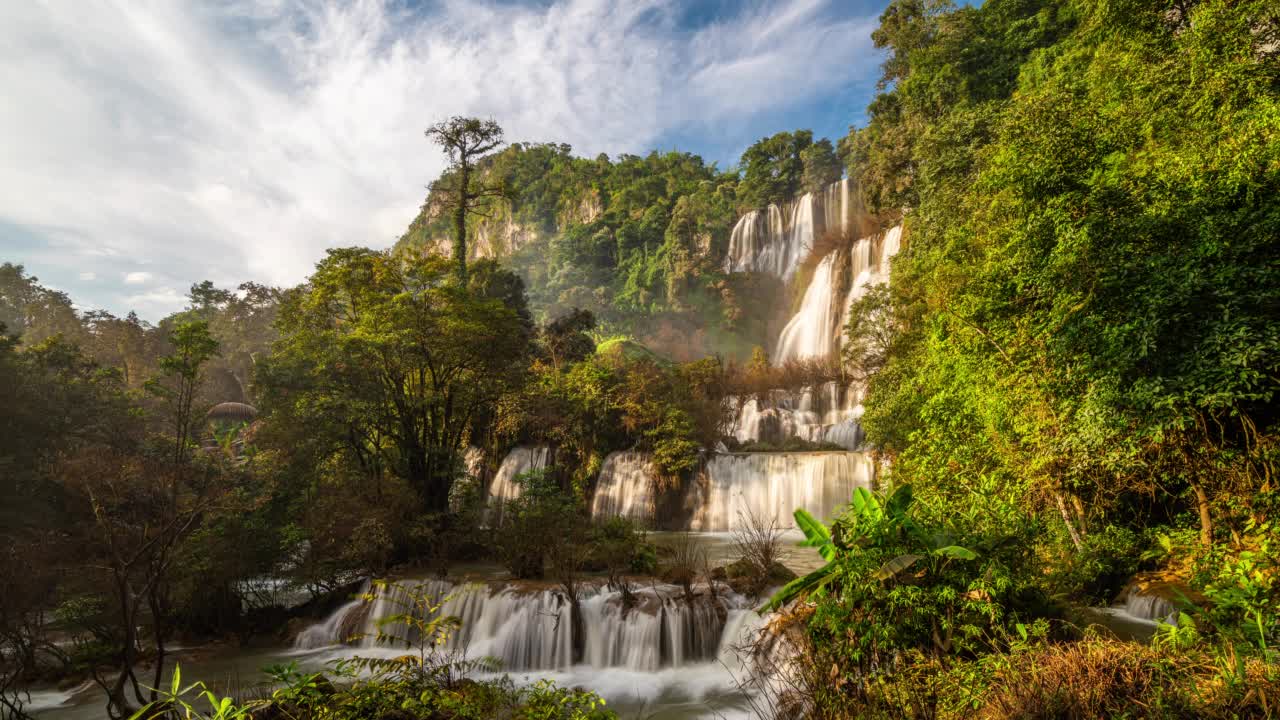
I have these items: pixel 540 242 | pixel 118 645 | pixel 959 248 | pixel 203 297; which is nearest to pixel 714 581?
pixel 959 248

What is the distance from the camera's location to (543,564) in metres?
10.9

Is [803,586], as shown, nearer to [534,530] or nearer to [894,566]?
[894,566]

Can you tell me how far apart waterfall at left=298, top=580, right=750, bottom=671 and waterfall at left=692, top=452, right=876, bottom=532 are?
23.8ft

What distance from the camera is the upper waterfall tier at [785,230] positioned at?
35531 mm

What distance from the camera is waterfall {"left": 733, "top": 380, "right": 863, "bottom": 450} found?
72.6 feet

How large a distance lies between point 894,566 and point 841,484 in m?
12.6

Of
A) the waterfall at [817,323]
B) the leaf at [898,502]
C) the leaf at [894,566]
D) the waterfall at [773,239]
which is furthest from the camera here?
the waterfall at [773,239]

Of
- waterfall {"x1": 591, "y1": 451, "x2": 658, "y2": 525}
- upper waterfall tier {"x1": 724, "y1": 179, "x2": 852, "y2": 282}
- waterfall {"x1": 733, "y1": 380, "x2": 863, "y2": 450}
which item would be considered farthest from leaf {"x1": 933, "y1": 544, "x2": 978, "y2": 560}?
upper waterfall tier {"x1": 724, "y1": 179, "x2": 852, "y2": 282}

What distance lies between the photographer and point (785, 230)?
131 feet

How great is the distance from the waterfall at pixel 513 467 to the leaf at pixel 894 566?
672 inches

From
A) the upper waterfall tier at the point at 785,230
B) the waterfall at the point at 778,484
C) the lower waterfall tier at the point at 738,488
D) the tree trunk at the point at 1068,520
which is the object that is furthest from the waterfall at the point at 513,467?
the upper waterfall tier at the point at 785,230

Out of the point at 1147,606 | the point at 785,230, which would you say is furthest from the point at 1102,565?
the point at 785,230

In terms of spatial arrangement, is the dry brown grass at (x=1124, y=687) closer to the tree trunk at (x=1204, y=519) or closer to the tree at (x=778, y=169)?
A: the tree trunk at (x=1204, y=519)

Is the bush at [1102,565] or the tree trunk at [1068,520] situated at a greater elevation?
the tree trunk at [1068,520]
